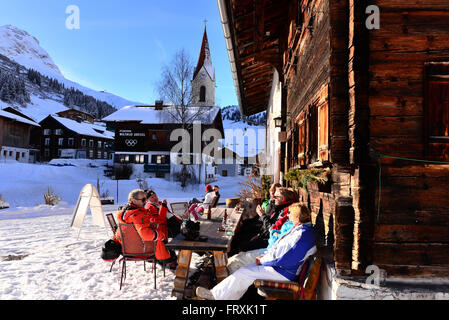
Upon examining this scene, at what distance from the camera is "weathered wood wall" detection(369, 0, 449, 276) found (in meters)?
2.80

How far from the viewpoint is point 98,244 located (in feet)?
22.8

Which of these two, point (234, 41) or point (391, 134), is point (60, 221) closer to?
point (234, 41)

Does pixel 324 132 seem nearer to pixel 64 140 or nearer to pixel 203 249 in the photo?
pixel 203 249

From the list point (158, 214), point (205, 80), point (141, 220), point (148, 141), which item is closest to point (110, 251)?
point (141, 220)

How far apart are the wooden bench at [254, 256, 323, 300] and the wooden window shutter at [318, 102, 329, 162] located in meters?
1.14

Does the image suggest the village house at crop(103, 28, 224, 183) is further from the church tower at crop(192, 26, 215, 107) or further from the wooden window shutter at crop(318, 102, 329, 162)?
the wooden window shutter at crop(318, 102, 329, 162)

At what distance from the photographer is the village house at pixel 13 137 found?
110ft

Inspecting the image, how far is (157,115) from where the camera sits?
33.2 m

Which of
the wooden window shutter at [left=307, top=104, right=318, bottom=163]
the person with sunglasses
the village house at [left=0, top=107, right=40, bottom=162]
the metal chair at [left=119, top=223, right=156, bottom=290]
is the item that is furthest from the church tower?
the metal chair at [left=119, top=223, right=156, bottom=290]

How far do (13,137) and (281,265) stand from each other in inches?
1620

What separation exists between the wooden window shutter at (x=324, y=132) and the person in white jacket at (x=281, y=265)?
719mm

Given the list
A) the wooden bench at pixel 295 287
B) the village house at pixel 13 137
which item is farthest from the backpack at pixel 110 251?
the village house at pixel 13 137
